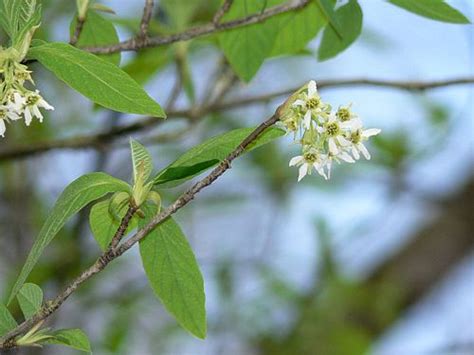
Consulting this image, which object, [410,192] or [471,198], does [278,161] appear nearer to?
[410,192]

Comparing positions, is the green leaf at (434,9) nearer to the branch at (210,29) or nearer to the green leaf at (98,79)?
the branch at (210,29)

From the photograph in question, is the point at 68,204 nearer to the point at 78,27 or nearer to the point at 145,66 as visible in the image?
the point at 78,27

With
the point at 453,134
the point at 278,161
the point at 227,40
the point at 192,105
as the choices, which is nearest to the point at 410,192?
the point at 453,134

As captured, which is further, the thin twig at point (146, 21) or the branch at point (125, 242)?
the thin twig at point (146, 21)

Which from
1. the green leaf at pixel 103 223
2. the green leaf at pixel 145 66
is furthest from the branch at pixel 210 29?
the green leaf at pixel 145 66

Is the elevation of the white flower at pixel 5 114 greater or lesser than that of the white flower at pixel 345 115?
lesser
